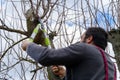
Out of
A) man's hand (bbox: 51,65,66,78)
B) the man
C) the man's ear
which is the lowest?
man's hand (bbox: 51,65,66,78)

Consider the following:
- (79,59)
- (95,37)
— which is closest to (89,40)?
(95,37)

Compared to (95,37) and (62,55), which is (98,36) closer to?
(95,37)

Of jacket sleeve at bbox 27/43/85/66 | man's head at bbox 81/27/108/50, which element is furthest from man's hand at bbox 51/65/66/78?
jacket sleeve at bbox 27/43/85/66

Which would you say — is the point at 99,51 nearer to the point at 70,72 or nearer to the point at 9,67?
the point at 70,72

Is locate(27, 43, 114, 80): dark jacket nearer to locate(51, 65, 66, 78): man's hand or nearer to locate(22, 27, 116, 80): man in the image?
locate(22, 27, 116, 80): man

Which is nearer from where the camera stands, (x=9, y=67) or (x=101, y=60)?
(x=101, y=60)

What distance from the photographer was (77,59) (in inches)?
88.3

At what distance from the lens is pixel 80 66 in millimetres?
2279

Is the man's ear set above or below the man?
above

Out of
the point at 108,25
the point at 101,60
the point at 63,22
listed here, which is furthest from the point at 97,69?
the point at 108,25

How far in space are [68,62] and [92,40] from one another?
0.28 metres

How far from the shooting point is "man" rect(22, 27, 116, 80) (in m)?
2.21

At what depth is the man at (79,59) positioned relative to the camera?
2215 mm

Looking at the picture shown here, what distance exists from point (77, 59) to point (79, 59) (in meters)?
0.02
